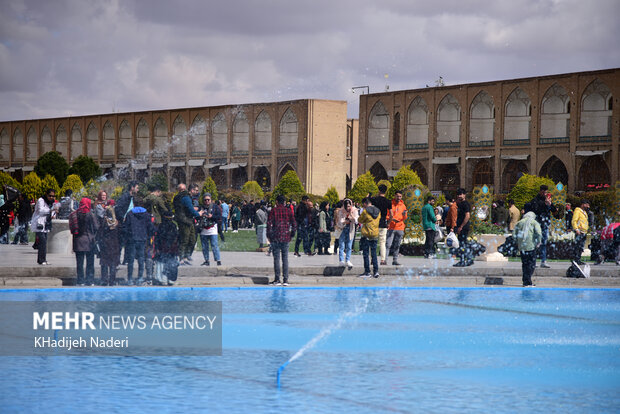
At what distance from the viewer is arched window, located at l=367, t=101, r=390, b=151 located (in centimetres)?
5512

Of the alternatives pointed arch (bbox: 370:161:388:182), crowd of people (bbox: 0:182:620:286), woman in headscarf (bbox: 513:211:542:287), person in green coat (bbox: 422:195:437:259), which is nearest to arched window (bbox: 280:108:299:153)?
pointed arch (bbox: 370:161:388:182)

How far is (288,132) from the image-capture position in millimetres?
60000

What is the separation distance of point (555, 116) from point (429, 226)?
31839 millimetres

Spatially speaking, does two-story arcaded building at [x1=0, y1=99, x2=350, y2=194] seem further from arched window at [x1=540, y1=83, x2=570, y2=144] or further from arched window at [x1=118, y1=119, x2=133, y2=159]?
arched window at [x1=540, y1=83, x2=570, y2=144]

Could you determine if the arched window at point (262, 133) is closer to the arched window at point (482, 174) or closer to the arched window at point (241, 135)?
the arched window at point (241, 135)

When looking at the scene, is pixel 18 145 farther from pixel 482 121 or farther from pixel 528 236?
pixel 528 236

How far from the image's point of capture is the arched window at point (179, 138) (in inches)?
2520

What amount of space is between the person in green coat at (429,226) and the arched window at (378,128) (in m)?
37.2

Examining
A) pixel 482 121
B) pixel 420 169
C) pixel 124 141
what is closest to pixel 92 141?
pixel 124 141

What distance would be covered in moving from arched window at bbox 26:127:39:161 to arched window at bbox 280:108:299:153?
23.6m

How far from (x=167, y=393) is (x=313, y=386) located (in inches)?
35.8

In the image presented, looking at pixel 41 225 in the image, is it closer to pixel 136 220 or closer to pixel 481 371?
pixel 136 220

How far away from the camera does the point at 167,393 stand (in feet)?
17.3

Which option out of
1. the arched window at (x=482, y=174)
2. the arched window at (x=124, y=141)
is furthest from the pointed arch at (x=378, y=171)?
the arched window at (x=124, y=141)
